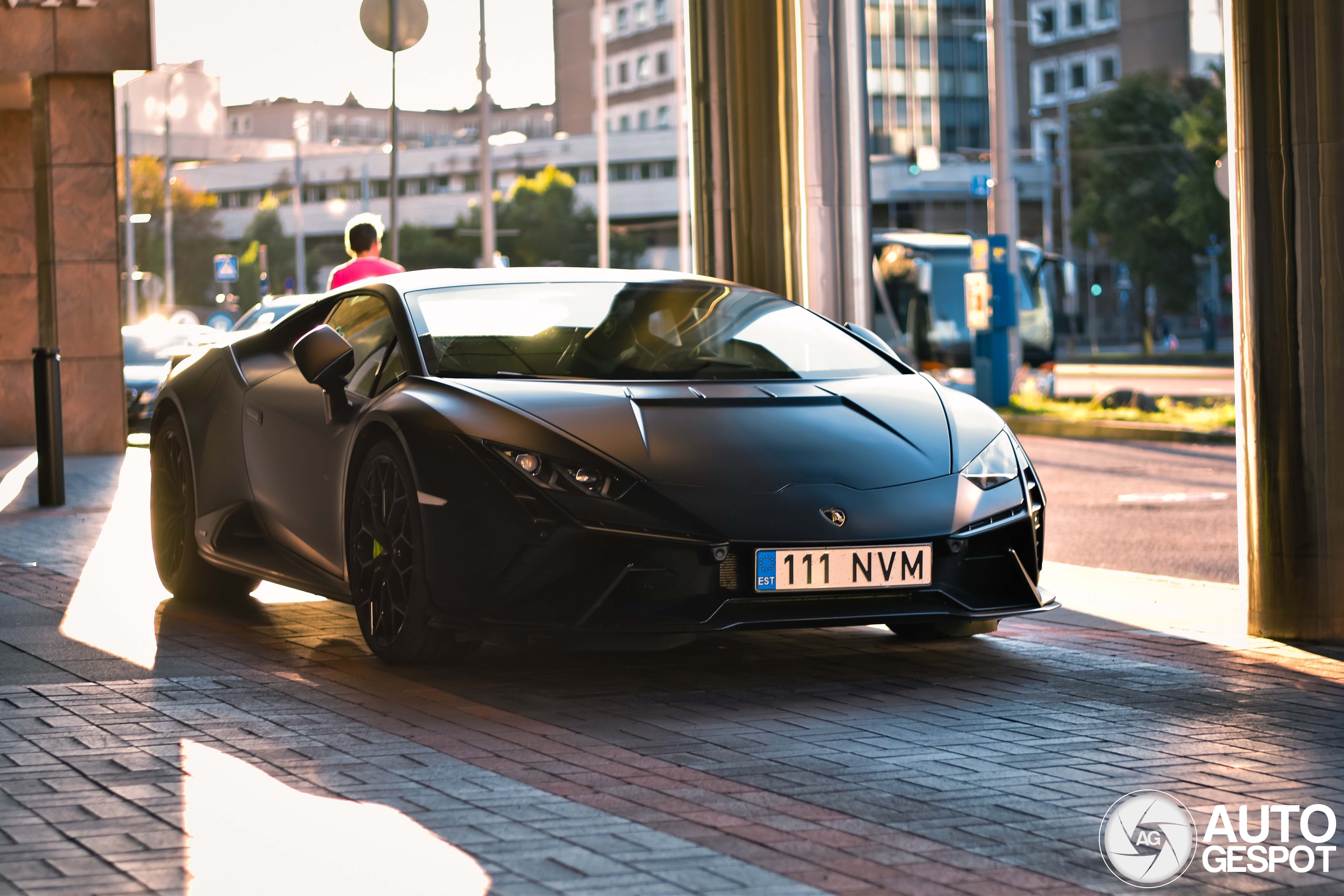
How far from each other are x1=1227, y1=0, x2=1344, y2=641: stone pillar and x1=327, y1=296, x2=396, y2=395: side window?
2.87 m

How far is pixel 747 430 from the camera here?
557 cm

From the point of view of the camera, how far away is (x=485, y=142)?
123 feet

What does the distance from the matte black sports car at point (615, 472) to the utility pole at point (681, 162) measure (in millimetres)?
4285

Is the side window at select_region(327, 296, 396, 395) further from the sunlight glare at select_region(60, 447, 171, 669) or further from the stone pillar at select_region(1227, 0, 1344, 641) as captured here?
the stone pillar at select_region(1227, 0, 1344, 641)

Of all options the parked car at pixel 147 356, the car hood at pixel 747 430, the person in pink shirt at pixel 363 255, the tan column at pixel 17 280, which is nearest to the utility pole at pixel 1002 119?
the parked car at pixel 147 356

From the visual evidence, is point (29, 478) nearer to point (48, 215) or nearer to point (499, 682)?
point (48, 215)

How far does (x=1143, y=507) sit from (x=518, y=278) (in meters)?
7.35

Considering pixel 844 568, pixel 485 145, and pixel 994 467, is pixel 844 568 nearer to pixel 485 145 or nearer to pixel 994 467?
pixel 994 467

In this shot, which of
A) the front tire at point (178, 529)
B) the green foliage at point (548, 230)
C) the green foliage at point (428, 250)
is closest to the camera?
the front tire at point (178, 529)

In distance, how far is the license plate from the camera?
527cm

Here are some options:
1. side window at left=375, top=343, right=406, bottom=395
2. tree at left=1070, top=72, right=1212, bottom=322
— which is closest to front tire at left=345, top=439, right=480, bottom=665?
side window at left=375, top=343, right=406, bottom=395

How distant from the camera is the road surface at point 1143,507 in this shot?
33.3 ft

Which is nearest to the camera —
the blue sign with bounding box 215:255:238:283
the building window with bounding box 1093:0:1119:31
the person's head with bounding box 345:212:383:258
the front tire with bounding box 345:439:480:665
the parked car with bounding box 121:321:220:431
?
the front tire with bounding box 345:439:480:665

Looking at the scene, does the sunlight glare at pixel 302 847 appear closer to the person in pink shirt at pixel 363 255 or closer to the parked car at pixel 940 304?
the person in pink shirt at pixel 363 255
